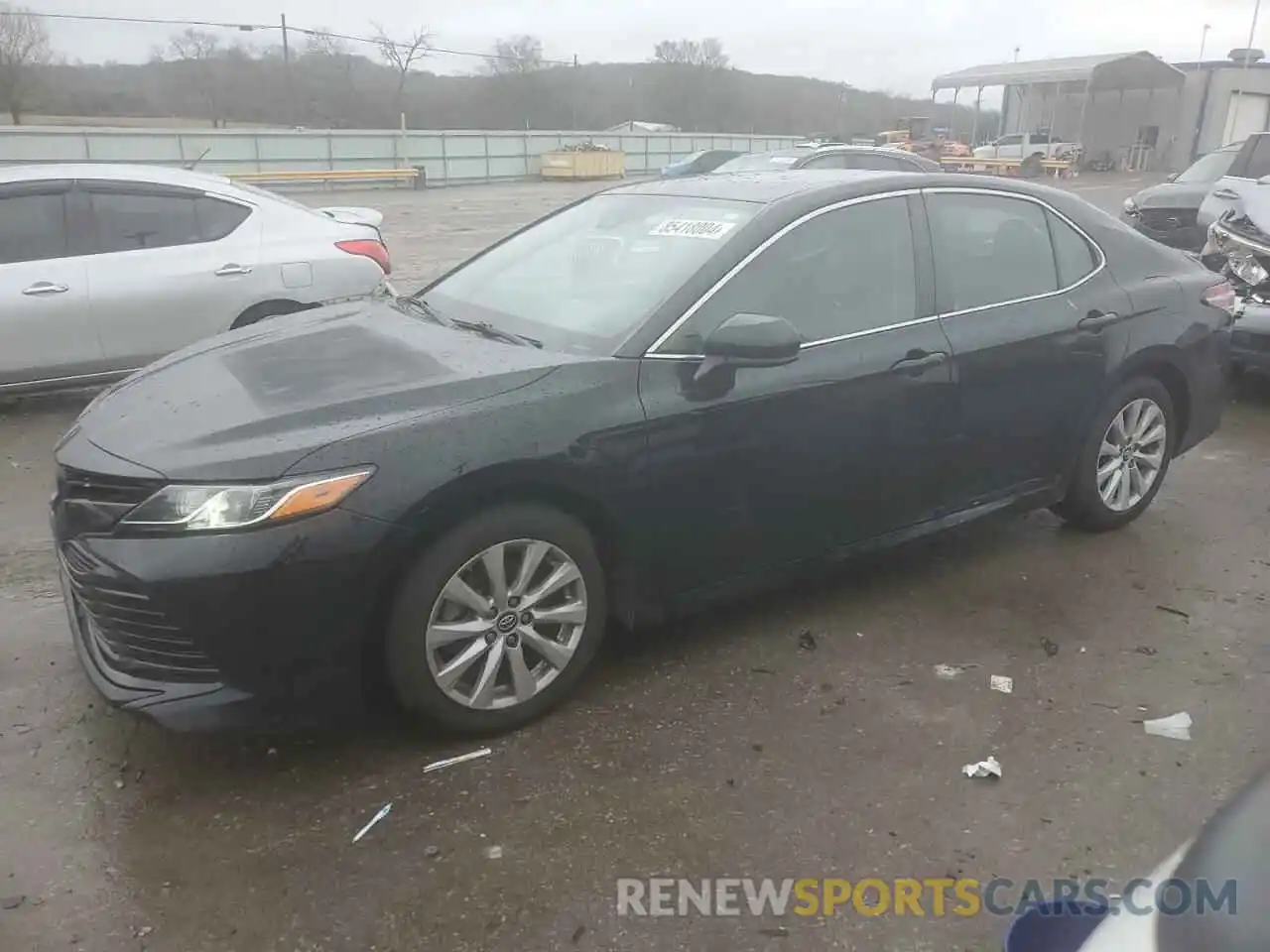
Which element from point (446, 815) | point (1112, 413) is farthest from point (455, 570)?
point (1112, 413)

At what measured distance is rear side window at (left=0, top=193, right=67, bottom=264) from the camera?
6.13 meters

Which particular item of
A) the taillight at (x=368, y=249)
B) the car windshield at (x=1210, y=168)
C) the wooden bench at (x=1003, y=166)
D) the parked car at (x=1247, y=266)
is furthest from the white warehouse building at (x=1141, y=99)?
the taillight at (x=368, y=249)

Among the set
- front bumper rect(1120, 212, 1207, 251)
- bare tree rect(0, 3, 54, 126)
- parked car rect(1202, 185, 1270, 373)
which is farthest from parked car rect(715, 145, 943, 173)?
bare tree rect(0, 3, 54, 126)

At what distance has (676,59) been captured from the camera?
7219 cm

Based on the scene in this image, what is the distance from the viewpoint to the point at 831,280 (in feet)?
12.1

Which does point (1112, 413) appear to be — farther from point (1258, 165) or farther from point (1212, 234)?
point (1258, 165)

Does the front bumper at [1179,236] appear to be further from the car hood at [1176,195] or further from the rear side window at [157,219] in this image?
the rear side window at [157,219]

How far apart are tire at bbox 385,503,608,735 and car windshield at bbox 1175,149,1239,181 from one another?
11.6 meters

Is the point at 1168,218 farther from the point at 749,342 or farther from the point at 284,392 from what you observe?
the point at 284,392

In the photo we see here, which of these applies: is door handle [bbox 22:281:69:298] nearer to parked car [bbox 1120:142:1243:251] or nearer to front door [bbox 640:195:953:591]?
front door [bbox 640:195:953:591]

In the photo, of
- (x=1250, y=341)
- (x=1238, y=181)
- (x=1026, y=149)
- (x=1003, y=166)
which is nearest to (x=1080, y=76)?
(x=1026, y=149)

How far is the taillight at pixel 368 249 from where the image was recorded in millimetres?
6918

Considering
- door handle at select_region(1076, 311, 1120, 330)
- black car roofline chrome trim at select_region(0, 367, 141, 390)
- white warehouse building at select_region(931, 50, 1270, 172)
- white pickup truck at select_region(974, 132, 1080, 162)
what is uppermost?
white warehouse building at select_region(931, 50, 1270, 172)

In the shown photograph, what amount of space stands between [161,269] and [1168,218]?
10165 mm
